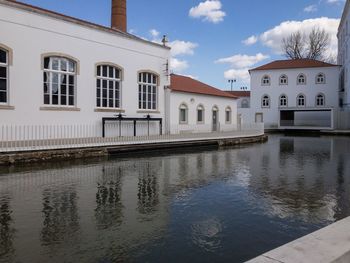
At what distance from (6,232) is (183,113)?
68.0 ft

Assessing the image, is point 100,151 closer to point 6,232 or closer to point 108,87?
point 108,87

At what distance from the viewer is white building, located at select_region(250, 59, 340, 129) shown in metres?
45.4

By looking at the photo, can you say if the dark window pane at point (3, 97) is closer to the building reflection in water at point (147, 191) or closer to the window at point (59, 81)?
the window at point (59, 81)

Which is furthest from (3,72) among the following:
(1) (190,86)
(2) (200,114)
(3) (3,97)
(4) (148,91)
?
(2) (200,114)

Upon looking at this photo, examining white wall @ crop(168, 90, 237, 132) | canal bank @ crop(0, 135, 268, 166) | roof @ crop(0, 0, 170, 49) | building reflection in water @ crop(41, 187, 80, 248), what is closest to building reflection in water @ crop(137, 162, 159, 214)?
building reflection in water @ crop(41, 187, 80, 248)

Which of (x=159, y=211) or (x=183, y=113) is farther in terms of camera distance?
(x=183, y=113)

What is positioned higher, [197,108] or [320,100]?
[320,100]

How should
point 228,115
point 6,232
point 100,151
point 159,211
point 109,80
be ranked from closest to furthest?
point 6,232, point 159,211, point 100,151, point 109,80, point 228,115

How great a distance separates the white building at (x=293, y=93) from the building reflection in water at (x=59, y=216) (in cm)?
3833

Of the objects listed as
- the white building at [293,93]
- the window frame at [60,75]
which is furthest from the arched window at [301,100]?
the window frame at [60,75]

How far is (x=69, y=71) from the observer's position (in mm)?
18312

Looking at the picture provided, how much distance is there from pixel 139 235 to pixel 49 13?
14.6 meters

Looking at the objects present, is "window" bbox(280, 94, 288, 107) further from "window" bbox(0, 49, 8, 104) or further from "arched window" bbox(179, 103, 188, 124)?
"window" bbox(0, 49, 8, 104)

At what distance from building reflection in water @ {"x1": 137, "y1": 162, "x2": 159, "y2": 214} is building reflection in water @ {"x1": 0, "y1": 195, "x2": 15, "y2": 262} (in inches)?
86.4
